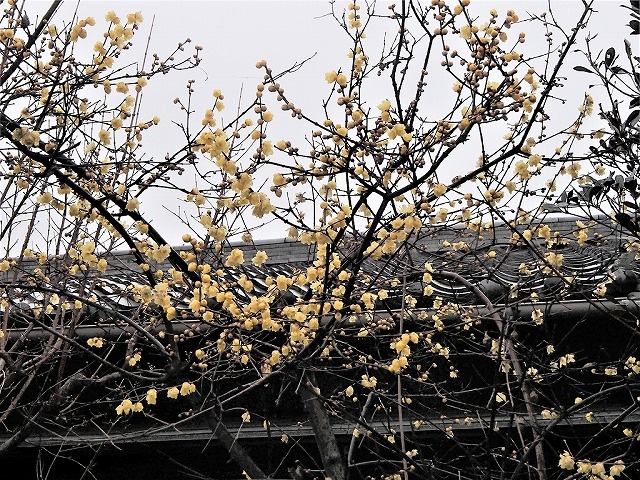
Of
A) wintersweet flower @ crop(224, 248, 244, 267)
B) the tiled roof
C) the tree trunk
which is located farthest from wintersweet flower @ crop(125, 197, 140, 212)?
the tree trunk

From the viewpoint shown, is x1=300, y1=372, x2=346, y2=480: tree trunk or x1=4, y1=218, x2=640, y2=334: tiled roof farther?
x1=300, y1=372, x2=346, y2=480: tree trunk

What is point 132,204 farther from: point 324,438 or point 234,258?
point 324,438

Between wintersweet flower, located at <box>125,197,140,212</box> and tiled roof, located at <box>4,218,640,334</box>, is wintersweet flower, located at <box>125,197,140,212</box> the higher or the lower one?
the higher one

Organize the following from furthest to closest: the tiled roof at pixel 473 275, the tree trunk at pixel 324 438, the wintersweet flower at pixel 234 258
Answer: the tree trunk at pixel 324 438 → the tiled roof at pixel 473 275 → the wintersweet flower at pixel 234 258

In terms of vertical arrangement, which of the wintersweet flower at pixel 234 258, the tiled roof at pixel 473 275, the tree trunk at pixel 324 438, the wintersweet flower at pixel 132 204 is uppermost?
the wintersweet flower at pixel 132 204

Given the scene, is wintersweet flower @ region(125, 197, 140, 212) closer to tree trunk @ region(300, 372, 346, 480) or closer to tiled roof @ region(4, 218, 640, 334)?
tiled roof @ region(4, 218, 640, 334)

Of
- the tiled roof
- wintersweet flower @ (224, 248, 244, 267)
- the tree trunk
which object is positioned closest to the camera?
wintersweet flower @ (224, 248, 244, 267)

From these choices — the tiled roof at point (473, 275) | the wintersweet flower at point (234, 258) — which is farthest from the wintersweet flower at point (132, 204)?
the tiled roof at point (473, 275)

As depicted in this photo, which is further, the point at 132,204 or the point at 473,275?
the point at 473,275

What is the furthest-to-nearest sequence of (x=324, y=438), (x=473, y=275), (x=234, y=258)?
(x=473, y=275)
(x=324, y=438)
(x=234, y=258)

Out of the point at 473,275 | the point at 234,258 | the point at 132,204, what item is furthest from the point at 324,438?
the point at 132,204

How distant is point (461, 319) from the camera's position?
3793 millimetres

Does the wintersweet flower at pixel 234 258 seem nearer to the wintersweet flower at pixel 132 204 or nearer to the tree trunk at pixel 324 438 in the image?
the wintersweet flower at pixel 132 204

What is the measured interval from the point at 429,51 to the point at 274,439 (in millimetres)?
2860
